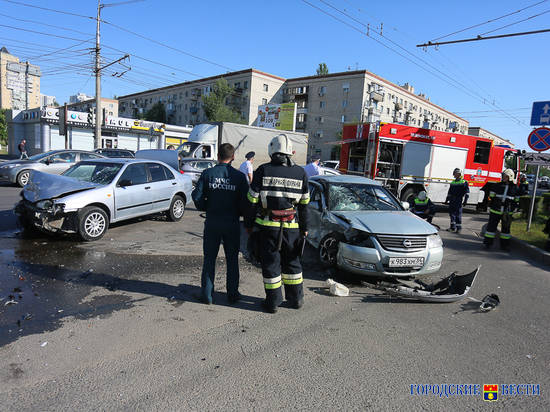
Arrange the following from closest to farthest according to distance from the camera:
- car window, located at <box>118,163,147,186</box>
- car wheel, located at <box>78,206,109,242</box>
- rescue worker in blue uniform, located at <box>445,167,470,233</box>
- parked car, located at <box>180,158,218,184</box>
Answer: car wheel, located at <box>78,206,109,242</box>
car window, located at <box>118,163,147,186</box>
rescue worker in blue uniform, located at <box>445,167,470,233</box>
parked car, located at <box>180,158,218,184</box>

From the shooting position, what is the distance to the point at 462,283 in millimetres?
4957

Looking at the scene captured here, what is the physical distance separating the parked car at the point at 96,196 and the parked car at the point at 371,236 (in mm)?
3956

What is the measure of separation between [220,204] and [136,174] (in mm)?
4588

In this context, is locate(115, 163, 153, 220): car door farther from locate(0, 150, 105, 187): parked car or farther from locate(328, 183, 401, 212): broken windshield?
→ locate(0, 150, 105, 187): parked car

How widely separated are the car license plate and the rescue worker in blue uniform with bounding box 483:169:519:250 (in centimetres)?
487

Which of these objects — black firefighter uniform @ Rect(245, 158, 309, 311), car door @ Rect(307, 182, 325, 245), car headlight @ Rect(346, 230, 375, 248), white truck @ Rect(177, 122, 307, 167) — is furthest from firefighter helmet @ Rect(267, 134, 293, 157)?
white truck @ Rect(177, 122, 307, 167)

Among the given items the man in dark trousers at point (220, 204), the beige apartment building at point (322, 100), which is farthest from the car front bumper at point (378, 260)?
the beige apartment building at point (322, 100)

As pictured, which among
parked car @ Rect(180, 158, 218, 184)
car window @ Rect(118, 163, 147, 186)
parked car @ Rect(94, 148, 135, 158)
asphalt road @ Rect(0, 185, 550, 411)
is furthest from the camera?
parked car @ Rect(94, 148, 135, 158)

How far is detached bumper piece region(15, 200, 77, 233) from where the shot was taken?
20.0 feet

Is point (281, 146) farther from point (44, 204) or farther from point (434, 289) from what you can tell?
point (44, 204)

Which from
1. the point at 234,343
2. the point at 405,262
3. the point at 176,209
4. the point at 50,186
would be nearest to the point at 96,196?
the point at 50,186

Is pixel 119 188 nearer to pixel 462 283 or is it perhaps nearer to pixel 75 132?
pixel 462 283

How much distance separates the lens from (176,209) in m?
9.16

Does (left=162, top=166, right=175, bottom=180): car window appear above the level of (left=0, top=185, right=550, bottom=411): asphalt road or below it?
above
